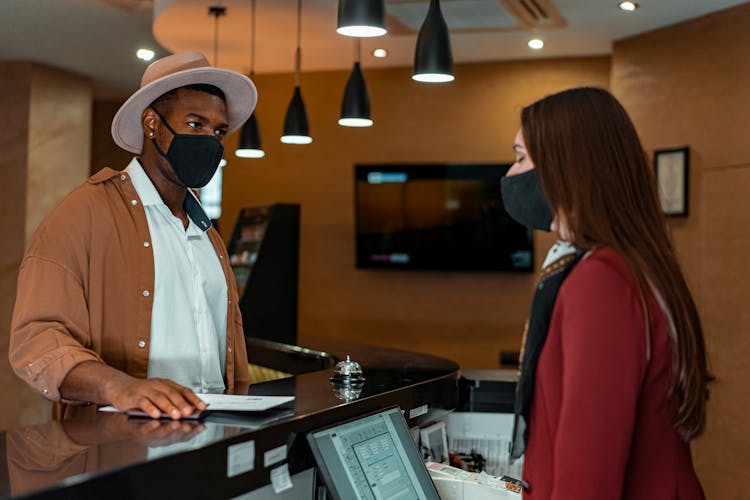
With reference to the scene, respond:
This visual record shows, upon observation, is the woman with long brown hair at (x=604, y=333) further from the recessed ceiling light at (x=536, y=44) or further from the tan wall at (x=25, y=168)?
the tan wall at (x=25, y=168)

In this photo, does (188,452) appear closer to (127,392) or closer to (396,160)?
(127,392)

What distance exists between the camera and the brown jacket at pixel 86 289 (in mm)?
2002

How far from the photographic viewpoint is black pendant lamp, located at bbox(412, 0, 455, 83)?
157 inches

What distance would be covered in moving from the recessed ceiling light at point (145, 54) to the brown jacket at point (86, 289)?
16.9 ft

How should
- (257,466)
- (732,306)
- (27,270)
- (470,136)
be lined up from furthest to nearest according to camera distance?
(470,136) → (732,306) → (27,270) → (257,466)

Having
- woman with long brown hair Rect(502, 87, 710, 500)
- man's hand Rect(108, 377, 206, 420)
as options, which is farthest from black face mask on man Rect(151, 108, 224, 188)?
woman with long brown hair Rect(502, 87, 710, 500)

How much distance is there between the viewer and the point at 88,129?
8227 millimetres

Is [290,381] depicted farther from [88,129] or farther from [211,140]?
[88,129]

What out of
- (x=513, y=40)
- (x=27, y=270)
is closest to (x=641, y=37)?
(x=513, y=40)

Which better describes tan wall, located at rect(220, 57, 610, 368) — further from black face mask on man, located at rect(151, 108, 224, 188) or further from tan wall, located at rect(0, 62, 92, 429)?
black face mask on man, located at rect(151, 108, 224, 188)

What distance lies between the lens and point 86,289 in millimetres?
2146

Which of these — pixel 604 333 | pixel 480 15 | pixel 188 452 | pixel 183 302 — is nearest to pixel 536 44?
pixel 480 15

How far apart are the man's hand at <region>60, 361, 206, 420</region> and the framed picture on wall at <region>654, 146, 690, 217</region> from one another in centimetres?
491

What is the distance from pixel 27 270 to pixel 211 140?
1.90 feet
